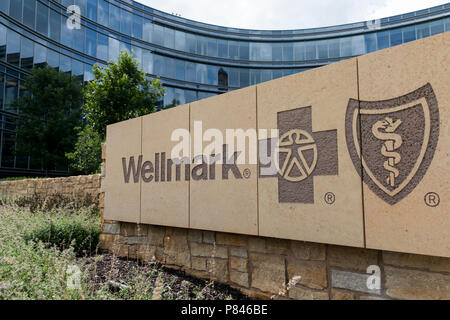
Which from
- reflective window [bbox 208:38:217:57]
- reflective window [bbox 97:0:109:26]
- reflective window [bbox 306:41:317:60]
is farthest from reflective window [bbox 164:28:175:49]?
reflective window [bbox 306:41:317:60]

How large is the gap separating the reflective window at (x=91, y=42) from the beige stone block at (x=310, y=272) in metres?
23.2

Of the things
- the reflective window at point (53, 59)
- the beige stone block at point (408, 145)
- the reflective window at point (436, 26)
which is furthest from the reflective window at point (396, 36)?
the beige stone block at point (408, 145)

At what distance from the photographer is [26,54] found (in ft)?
64.0

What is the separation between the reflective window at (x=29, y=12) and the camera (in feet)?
63.2

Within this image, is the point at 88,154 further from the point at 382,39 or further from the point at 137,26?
the point at 382,39

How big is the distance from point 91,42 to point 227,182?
73.7ft

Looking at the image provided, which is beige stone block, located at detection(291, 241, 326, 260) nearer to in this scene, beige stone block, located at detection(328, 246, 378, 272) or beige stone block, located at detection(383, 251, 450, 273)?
beige stone block, located at detection(328, 246, 378, 272)

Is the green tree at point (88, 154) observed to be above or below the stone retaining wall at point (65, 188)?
above

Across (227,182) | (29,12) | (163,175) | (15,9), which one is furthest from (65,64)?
(227,182)

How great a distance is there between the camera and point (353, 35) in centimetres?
2756

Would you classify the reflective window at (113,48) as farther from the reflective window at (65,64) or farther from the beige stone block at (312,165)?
the beige stone block at (312,165)

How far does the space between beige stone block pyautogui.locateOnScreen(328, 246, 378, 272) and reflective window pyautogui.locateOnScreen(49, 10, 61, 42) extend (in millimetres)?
22734

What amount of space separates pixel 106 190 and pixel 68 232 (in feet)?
3.36

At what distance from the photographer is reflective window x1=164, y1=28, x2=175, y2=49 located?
26672 millimetres
